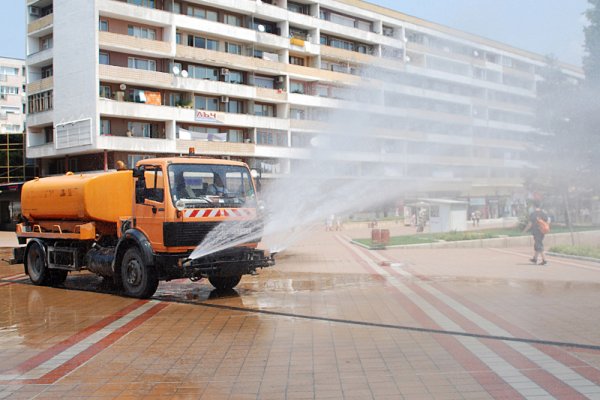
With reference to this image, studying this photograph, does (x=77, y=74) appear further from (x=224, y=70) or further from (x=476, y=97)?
(x=476, y=97)

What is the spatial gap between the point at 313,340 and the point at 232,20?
→ 44.8m

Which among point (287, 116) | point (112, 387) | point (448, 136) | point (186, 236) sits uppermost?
point (287, 116)

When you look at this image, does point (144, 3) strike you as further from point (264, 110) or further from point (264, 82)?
point (264, 110)

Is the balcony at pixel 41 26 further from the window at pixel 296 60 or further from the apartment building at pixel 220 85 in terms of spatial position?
the window at pixel 296 60

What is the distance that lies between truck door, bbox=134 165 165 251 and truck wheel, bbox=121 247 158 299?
1.73 ft

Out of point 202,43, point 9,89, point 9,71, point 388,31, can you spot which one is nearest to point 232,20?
point 202,43

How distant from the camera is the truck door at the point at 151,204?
1120cm

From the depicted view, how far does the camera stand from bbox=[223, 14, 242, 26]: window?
48.5 m

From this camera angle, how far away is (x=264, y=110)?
5141 centimetres

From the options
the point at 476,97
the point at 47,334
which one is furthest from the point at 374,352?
the point at 476,97

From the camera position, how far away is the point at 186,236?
11.0 m

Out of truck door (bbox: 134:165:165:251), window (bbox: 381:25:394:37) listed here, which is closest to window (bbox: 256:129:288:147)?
window (bbox: 381:25:394:37)

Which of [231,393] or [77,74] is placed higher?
[77,74]

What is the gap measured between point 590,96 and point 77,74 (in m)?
37.3
